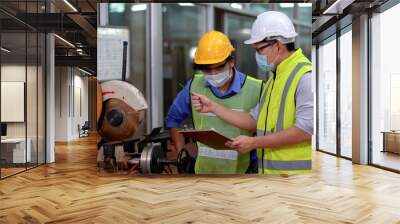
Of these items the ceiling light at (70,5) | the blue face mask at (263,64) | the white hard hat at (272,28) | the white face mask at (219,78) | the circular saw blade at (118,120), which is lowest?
the circular saw blade at (118,120)

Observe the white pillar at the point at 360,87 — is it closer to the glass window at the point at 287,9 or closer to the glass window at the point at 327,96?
the glass window at the point at 327,96

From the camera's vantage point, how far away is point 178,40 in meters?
6.07

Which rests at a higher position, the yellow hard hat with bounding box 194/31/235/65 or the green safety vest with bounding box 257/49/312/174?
the yellow hard hat with bounding box 194/31/235/65

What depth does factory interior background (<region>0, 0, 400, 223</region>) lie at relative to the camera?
445 centimetres

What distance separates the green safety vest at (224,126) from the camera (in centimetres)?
571

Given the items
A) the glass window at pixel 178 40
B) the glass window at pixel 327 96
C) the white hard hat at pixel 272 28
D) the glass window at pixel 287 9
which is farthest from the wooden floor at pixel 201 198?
the glass window at pixel 327 96

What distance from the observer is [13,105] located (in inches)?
292

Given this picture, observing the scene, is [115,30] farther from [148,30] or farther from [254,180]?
[254,180]

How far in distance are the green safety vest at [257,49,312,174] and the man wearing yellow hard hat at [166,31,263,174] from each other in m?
0.19

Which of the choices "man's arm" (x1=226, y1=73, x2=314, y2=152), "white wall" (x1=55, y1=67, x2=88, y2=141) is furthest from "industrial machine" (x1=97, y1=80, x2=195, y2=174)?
"white wall" (x1=55, y1=67, x2=88, y2=141)

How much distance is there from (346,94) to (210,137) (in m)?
5.01

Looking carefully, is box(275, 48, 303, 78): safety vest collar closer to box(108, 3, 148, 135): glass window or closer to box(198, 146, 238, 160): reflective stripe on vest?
box(198, 146, 238, 160): reflective stripe on vest

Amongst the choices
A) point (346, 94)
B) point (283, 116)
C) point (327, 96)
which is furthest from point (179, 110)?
point (327, 96)

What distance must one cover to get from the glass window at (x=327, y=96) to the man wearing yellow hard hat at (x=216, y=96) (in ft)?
16.7
